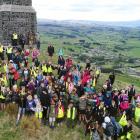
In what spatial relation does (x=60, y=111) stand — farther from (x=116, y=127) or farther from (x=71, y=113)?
(x=116, y=127)

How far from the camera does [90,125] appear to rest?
23.3 m

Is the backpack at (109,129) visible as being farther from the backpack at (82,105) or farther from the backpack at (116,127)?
the backpack at (82,105)

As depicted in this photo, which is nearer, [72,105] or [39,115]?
[39,115]

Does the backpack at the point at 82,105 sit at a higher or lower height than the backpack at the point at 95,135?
higher

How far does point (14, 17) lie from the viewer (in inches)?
1681

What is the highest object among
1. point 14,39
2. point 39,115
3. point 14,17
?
point 14,17

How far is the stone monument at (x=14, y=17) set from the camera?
139 feet

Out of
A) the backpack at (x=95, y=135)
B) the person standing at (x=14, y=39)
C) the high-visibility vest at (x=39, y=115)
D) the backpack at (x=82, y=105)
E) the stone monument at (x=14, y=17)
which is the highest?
the stone monument at (x=14, y=17)

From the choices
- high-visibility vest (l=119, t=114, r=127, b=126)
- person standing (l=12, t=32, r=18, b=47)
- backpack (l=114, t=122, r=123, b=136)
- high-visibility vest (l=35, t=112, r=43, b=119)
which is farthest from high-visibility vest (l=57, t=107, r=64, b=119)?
person standing (l=12, t=32, r=18, b=47)

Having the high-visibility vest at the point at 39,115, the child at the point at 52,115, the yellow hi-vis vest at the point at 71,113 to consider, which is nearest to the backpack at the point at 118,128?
the yellow hi-vis vest at the point at 71,113

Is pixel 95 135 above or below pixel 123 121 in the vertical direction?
below


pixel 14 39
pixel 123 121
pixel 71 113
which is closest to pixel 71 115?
pixel 71 113

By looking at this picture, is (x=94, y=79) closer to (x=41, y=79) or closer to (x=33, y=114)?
(x=41, y=79)

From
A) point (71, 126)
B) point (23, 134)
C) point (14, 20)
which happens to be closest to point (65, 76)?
point (71, 126)
